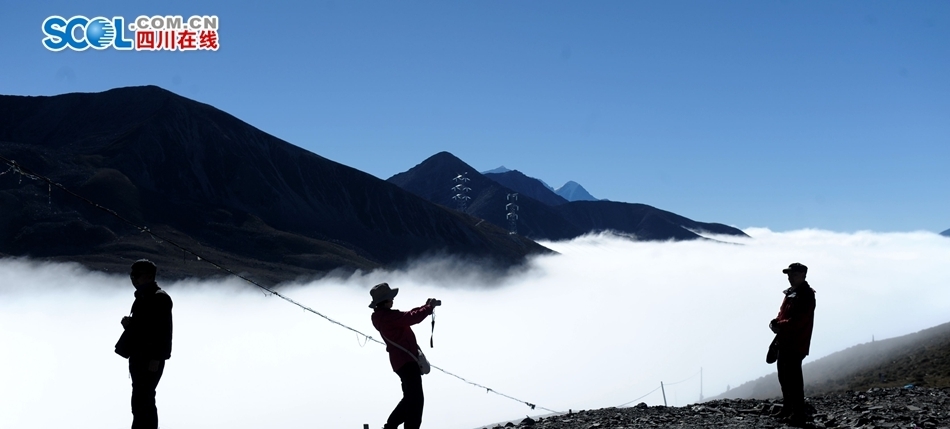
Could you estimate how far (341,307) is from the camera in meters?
162

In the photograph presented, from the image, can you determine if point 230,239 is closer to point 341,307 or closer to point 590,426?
point 341,307

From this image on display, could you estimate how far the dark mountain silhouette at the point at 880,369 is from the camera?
38562 mm

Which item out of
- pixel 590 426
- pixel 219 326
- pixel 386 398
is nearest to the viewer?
pixel 590 426

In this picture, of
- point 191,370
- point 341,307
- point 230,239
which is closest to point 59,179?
point 230,239

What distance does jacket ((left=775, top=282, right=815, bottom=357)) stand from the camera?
391 inches

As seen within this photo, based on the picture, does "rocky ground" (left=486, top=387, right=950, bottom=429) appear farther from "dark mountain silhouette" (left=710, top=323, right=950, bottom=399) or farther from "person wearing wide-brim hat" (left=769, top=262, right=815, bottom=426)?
"dark mountain silhouette" (left=710, top=323, right=950, bottom=399)

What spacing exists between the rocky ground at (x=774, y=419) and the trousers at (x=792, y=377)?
12.5 inches

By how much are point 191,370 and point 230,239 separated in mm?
28885

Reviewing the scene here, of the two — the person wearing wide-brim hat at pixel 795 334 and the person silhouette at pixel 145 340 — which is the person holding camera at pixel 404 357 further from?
the person wearing wide-brim hat at pixel 795 334

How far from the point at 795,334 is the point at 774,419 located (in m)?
1.34

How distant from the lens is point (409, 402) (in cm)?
857

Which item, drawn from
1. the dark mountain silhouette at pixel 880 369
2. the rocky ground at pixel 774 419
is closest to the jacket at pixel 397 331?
the rocky ground at pixel 774 419

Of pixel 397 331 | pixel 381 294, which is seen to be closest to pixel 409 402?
pixel 397 331

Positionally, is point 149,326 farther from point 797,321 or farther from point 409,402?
point 797,321
